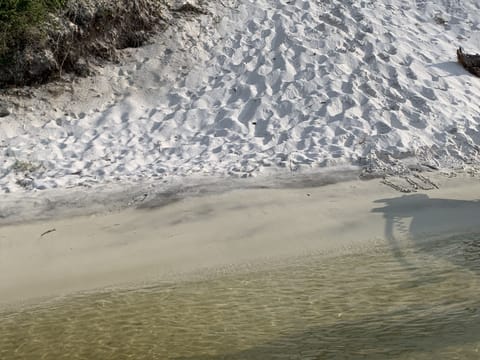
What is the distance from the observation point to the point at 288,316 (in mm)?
5316

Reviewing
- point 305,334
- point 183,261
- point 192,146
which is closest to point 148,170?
point 192,146

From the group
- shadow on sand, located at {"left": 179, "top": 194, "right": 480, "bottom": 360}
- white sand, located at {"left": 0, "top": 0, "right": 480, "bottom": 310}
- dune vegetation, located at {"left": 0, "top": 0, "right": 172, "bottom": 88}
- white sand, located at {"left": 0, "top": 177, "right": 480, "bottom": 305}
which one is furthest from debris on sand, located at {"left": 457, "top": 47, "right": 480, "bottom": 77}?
shadow on sand, located at {"left": 179, "top": 194, "right": 480, "bottom": 360}

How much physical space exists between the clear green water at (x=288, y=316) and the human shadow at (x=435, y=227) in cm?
4

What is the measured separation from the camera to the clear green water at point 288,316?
4844mm

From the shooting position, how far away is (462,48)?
10.5 m

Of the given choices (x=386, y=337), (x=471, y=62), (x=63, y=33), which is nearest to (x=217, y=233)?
(x=386, y=337)

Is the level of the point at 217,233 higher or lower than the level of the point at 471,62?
lower

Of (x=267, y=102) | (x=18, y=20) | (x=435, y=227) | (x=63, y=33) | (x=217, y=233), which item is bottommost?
(x=217, y=233)

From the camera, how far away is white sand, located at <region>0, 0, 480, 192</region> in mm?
8242

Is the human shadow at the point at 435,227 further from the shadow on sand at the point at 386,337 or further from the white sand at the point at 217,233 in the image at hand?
A: the shadow on sand at the point at 386,337

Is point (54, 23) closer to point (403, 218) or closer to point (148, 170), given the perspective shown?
point (148, 170)

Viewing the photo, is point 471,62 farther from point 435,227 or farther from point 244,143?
point 435,227

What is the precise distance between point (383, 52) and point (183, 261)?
5396 millimetres

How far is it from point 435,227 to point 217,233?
214 cm
